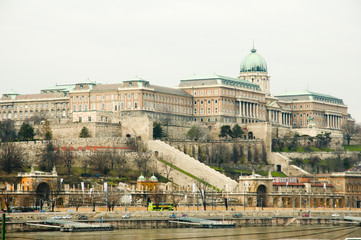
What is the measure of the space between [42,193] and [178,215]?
18.5 meters

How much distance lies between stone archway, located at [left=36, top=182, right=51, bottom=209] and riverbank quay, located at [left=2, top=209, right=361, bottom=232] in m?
10.1

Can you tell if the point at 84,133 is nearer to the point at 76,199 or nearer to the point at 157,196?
the point at 157,196

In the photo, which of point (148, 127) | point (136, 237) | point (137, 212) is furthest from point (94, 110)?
point (136, 237)

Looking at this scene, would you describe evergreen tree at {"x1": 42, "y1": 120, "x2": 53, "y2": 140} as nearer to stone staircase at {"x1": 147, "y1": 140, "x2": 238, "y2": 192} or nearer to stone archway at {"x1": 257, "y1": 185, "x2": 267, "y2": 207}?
stone staircase at {"x1": 147, "y1": 140, "x2": 238, "y2": 192}

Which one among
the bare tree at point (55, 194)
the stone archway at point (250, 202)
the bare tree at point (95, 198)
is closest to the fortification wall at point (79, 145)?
the bare tree at point (55, 194)

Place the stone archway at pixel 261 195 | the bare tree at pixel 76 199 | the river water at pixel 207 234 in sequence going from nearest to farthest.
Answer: the river water at pixel 207 234 < the bare tree at pixel 76 199 < the stone archway at pixel 261 195

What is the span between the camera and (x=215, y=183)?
167m

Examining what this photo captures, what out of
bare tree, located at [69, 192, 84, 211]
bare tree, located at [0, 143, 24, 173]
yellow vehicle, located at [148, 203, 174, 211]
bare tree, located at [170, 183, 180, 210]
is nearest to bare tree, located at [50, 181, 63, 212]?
Result: bare tree, located at [69, 192, 84, 211]

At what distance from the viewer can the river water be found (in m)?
113

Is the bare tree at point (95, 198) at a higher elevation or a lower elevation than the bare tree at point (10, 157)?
lower

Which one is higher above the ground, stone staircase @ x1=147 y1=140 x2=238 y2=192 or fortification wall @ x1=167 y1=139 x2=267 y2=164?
fortification wall @ x1=167 y1=139 x2=267 y2=164

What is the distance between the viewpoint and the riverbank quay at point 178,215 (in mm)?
120000

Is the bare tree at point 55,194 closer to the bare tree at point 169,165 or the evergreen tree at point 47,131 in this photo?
the bare tree at point 169,165

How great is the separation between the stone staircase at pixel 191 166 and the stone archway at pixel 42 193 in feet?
104
